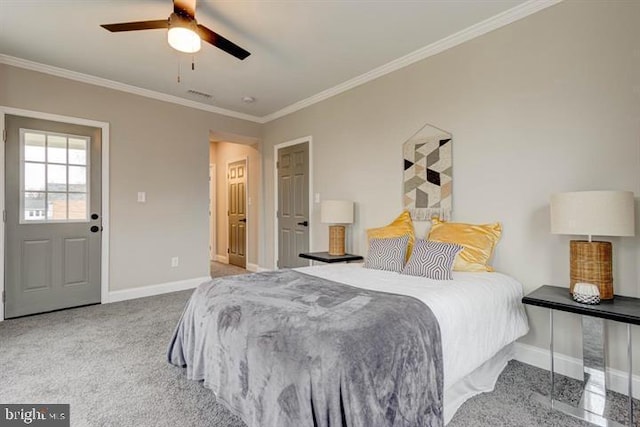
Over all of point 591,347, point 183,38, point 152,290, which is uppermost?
point 183,38

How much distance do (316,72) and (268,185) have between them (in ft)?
7.06

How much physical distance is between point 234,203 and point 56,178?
302 centimetres

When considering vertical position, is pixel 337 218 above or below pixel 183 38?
below

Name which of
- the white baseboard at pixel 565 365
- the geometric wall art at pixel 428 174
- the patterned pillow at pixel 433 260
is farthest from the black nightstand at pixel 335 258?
the white baseboard at pixel 565 365

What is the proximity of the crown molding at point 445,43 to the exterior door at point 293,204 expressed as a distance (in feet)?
2.71

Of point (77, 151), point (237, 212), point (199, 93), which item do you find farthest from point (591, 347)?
point (237, 212)

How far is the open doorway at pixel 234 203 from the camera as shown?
18.0 feet

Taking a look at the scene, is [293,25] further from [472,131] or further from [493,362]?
[493,362]

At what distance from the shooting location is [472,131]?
2.68 meters

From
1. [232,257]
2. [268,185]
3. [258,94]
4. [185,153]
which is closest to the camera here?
[258,94]

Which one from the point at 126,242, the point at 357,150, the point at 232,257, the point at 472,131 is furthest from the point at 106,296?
the point at 472,131

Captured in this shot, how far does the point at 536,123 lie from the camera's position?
232 cm

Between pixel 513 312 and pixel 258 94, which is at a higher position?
pixel 258 94

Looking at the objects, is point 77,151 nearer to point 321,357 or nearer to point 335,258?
point 335,258
